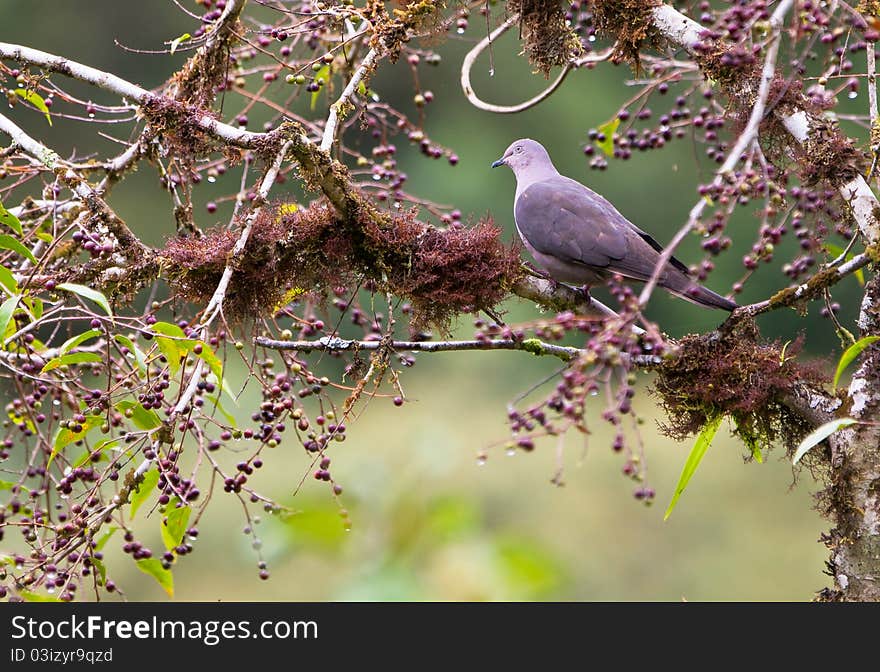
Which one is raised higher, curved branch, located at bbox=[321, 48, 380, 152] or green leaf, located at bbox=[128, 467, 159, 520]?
curved branch, located at bbox=[321, 48, 380, 152]

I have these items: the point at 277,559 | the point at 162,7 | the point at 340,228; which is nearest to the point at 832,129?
the point at 340,228

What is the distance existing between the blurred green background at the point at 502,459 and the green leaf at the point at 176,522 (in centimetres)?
21

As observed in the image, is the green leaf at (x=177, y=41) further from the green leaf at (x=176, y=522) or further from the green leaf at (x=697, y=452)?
the green leaf at (x=697, y=452)

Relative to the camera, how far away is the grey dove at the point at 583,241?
366 cm

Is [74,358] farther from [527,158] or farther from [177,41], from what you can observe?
[527,158]

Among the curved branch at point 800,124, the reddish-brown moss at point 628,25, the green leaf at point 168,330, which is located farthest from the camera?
the reddish-brown moss at point 628,25

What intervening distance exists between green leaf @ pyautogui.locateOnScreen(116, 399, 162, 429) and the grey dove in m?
1.49

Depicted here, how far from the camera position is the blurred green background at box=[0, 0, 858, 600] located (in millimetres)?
2178

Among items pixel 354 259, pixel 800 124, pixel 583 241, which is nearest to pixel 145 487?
pixel 354 259

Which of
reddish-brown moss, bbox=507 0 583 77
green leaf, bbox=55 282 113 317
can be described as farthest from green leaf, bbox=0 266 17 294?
reddish-brown moss, bbox=507 0 583 77

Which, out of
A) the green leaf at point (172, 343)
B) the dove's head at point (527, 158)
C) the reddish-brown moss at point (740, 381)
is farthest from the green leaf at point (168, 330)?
the dove's head at point (527, 158)

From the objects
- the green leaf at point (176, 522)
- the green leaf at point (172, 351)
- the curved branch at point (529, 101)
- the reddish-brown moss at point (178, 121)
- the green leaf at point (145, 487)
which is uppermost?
the curved branch at point (529, 101)

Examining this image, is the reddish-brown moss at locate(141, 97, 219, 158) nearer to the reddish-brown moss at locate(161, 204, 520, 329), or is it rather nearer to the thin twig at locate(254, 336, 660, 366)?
the reddish-brown moss at locate(161, 204, 520, 329)

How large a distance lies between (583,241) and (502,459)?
7.06 metres
